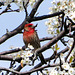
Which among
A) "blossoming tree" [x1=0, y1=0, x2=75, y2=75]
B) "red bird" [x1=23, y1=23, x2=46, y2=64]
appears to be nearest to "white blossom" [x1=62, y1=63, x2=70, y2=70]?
"blossoming tree" [x1=0, y1=0, x2=75, y2=75]

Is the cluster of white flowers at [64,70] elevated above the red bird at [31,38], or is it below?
below

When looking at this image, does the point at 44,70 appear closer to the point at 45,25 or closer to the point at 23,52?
the point at 23,52

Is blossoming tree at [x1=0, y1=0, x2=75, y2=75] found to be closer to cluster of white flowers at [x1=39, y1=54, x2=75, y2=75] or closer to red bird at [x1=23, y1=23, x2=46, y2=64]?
cluster of white flowers at [x1=39, y1=54, x2=75, y2=75]

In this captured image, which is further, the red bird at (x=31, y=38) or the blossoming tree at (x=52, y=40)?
the red bird at (x=31, y=38)

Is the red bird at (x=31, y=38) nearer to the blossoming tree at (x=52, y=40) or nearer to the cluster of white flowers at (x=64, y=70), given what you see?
the blossoming tree at (x=52, y=40)

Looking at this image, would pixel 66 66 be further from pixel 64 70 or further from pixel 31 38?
pixel 31 38

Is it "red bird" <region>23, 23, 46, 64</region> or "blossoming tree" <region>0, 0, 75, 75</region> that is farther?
"red bird" <region>23, 23, 46, 64</region>

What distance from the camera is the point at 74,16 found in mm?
4535

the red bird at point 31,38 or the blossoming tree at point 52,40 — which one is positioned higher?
the red bird at point 31,38

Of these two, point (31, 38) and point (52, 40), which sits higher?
point (31, 38)

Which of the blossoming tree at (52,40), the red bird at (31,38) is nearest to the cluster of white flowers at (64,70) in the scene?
the blossoming tree at (52,40)

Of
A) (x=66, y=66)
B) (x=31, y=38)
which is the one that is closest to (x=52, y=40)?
(x=66, y=66)

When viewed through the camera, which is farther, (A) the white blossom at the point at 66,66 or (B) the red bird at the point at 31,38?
(B) the red bird at the point at 31,38

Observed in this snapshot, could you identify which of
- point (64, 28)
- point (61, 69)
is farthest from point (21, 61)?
point (64, 28)
